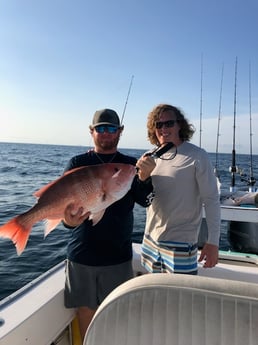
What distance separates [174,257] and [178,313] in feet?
3.63

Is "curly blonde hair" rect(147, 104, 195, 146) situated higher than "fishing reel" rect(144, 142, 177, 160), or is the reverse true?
"curly blonde hair" rect(147, 104, 195, 146)

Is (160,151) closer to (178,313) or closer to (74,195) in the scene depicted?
(74,195)

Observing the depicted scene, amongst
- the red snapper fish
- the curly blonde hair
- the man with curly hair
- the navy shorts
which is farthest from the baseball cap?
the navy shorts

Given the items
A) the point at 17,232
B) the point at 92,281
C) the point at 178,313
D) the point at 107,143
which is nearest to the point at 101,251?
the point at 92,281

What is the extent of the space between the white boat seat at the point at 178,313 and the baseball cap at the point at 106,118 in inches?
56.3

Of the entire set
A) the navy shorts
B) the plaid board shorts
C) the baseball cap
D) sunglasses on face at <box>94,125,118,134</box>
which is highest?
the baseball cap

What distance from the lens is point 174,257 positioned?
2172 mm

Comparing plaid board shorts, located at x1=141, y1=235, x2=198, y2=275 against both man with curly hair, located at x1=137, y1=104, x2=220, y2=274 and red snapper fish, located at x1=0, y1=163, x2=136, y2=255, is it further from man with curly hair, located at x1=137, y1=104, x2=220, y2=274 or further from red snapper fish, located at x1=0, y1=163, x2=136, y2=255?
red snapper fish, located at x1=0, y1=163, x2=136, y2=255

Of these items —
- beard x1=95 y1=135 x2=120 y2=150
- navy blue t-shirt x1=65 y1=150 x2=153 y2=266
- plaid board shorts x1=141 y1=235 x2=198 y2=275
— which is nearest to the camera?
plaid board shorts x1=141 y1=235 x2=198 y2=275

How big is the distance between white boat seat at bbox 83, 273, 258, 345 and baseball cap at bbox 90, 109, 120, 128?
1.43 m

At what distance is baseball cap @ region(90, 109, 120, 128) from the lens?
2.37 meters

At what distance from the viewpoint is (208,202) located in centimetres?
222

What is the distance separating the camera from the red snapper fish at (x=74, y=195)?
1.91m

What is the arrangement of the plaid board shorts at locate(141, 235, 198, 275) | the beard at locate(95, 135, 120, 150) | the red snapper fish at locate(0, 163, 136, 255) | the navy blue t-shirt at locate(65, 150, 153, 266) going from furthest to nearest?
the beard at locate(95, 135, 120, 150) → the navy blue t-shirt at locate(65, 150, 153, 266) → the plaid board shorts at locate(141, 235, 198, 275) → the red snapper fish at locate(0, 163, 136, 255)
